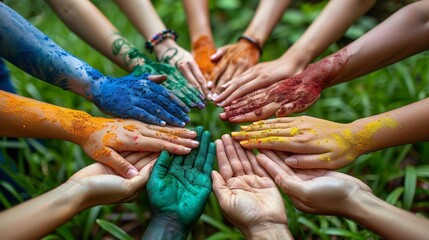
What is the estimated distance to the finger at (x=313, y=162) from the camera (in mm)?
1602

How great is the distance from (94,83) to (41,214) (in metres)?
0.68

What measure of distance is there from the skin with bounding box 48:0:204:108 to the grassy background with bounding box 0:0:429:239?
372 millimetres

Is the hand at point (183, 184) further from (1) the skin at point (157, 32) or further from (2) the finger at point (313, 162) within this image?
(1) the skin at point (157, 32)

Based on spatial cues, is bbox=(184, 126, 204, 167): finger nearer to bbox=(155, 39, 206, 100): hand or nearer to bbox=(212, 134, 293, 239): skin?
bbox=(212, 134, 293, 239): skin

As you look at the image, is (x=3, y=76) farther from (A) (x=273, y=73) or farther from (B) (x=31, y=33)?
(A) (x=273, y=73)

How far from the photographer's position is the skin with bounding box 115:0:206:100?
2170 millimetres

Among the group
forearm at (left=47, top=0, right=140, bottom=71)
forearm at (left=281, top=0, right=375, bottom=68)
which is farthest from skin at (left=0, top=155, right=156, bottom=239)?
forearm at (left=281, top=0, right=375, bottom=68)

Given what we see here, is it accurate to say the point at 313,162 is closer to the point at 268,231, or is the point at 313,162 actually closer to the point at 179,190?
the point at 268,231

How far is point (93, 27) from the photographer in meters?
2.10

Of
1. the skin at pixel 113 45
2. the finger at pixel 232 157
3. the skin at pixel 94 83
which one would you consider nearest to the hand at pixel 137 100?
the skin at pixel 94 83

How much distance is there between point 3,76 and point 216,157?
1.19 meters

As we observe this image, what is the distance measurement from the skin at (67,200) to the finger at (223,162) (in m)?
0.33

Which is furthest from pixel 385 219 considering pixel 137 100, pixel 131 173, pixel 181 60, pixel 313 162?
pixel 181 60

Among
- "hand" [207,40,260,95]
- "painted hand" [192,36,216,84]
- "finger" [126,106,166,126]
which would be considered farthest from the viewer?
"painted hand" [192,36,216,84]
